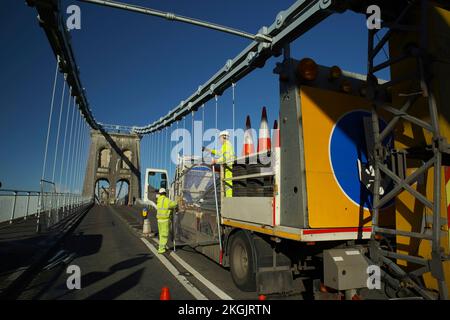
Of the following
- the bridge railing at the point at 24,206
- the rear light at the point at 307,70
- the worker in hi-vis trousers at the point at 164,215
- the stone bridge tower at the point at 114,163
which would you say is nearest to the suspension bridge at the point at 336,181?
the rear light at the point at 307,70

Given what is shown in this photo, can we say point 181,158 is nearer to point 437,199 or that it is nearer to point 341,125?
point 341,125

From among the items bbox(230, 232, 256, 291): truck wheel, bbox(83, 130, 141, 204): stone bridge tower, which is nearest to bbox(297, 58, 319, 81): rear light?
bbox(230, 232, 256, 291): truck wheel

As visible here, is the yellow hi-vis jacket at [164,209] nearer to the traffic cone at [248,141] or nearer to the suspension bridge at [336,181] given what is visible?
the suspension bridge at [336,181]

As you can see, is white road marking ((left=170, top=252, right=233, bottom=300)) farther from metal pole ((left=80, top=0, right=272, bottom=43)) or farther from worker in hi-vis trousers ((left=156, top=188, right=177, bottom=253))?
metal pole ((left=80, top=0, right=272, bottom=43))

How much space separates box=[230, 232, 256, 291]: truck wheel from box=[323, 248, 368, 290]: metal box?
118cm

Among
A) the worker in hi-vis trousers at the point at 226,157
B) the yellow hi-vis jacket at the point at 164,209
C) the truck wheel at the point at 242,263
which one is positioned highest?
the worker in hi-vis trousers at the point at 226,157

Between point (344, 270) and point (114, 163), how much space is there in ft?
198

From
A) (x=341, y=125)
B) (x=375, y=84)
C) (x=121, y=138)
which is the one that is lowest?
(x=341, y=125)

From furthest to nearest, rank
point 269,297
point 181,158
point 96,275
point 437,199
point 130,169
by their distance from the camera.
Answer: point 130,169 → point 181,158 → point 96,275 → point 269,297 → point 437,199

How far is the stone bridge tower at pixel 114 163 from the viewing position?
5643 centimetres

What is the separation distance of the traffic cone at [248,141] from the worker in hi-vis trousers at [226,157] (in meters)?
0.30
